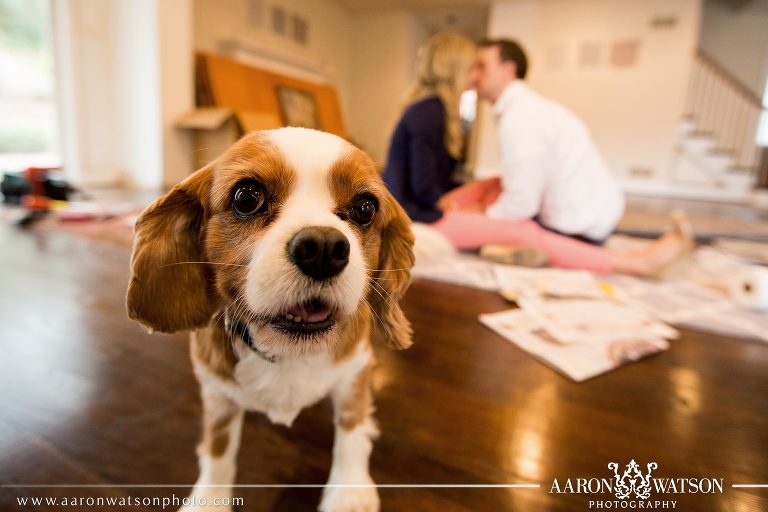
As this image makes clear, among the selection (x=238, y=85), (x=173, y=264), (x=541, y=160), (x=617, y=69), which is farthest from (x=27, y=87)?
(x=617, y=69)

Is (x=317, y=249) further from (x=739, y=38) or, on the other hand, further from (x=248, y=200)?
(x=739, y=38)

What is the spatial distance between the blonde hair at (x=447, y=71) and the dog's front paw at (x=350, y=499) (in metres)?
2.33

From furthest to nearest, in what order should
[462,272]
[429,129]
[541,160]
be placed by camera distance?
1. [429,129]
2. [541,160]
3. [462,272]

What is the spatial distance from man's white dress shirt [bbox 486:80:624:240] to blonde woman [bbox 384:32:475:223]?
1.13 feet

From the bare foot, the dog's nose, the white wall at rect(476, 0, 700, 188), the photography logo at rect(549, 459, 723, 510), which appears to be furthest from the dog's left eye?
the white wall at rect(476, 0, 700, 188)

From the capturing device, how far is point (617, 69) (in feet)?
26.9

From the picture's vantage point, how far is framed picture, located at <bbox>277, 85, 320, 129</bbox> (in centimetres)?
637

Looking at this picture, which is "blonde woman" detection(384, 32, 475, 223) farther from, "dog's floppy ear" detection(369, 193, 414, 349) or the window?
the window

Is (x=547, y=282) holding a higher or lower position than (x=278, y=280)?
lower

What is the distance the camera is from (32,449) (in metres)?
0.85

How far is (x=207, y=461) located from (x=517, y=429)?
25.8 inches

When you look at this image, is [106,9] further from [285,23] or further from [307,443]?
[307,443]

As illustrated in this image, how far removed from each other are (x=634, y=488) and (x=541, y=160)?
72.7 inches

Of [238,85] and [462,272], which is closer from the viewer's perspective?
[462,272]
